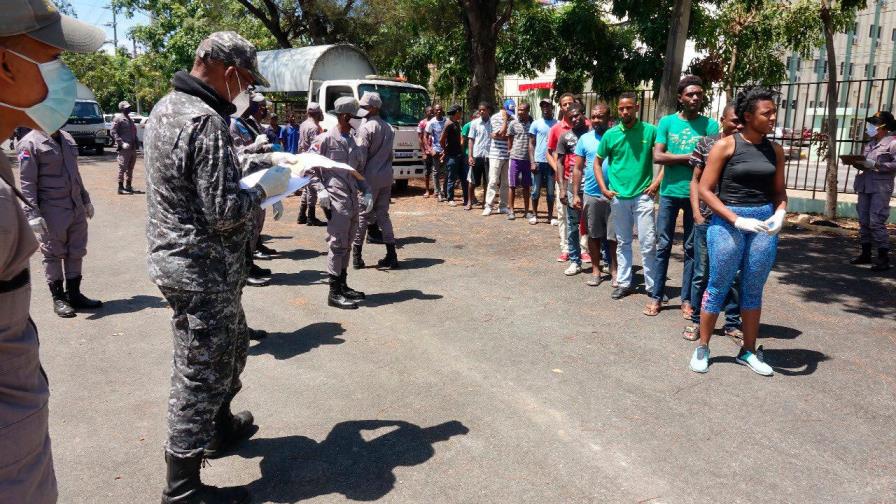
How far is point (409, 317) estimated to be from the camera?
6035 millimetres

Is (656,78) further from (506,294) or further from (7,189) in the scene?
(7,189)

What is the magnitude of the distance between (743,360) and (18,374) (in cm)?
451

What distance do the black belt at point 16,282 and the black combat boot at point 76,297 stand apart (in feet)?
16.3

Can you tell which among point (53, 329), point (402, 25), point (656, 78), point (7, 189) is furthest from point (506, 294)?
point (402, 25)

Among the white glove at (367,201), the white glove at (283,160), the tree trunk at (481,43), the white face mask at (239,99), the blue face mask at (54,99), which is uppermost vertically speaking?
the tree trunk at (481,43)

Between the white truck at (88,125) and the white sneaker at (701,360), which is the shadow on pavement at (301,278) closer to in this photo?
the white sneaker at (701,360)

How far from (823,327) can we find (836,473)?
8.82 feet

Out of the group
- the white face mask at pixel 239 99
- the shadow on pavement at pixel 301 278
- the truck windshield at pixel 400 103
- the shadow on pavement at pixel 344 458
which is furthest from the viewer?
the truck windshield at pixel 400 103

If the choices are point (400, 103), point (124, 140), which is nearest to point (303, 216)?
point (400, 103)

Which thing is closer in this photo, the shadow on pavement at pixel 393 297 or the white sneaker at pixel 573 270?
the shadow on pavement at pixel 393 297

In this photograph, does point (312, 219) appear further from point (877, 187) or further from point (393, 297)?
point (877, 187)

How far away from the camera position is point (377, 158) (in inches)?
285

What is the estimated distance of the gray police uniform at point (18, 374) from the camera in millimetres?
1648

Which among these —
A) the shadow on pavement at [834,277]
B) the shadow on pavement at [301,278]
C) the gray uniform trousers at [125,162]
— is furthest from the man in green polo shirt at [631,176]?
the gray uniform trousers at [125,162]
